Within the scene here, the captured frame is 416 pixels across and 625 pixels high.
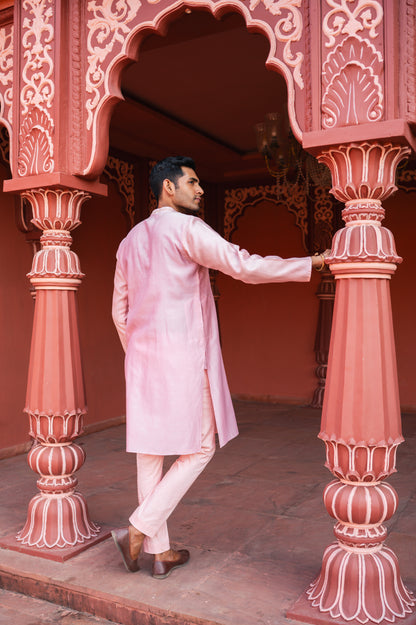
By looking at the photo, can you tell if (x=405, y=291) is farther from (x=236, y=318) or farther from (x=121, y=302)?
(x=121, y=302)

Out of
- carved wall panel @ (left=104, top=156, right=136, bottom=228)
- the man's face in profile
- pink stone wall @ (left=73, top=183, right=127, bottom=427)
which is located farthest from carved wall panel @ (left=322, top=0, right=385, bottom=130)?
carved wall panel @ (left=104, top=156, right=136, bottom=228)

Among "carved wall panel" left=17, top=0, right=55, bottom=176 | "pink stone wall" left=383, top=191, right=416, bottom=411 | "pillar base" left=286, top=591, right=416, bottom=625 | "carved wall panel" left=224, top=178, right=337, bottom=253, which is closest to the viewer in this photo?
"pillar base" left=286, top=591, right=416, bottom=625

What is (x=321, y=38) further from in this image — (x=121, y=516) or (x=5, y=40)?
(x=121, y=516)

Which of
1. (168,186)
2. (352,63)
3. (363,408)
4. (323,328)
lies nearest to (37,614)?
(363,408)

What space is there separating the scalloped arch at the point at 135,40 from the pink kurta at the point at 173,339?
1.91 feet

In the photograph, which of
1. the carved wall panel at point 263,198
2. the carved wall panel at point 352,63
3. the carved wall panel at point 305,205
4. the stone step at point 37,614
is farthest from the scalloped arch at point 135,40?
the carved wall panel at point 263,198

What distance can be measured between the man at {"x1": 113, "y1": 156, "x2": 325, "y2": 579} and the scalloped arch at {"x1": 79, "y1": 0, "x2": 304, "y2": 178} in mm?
473

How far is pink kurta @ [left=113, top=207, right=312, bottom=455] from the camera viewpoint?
2508mm

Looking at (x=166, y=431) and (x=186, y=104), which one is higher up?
(x=186, y=104)

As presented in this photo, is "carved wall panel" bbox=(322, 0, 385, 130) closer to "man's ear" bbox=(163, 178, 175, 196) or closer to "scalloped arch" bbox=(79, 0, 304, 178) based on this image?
"scalloped arch" bbox=(79, 0, 304, 178)

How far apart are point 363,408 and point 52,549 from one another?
1.69 meters

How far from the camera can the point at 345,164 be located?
2301mm

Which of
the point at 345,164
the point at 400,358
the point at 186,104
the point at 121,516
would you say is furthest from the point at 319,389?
the point at 345,164

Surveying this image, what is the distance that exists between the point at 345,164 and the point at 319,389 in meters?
5.11
